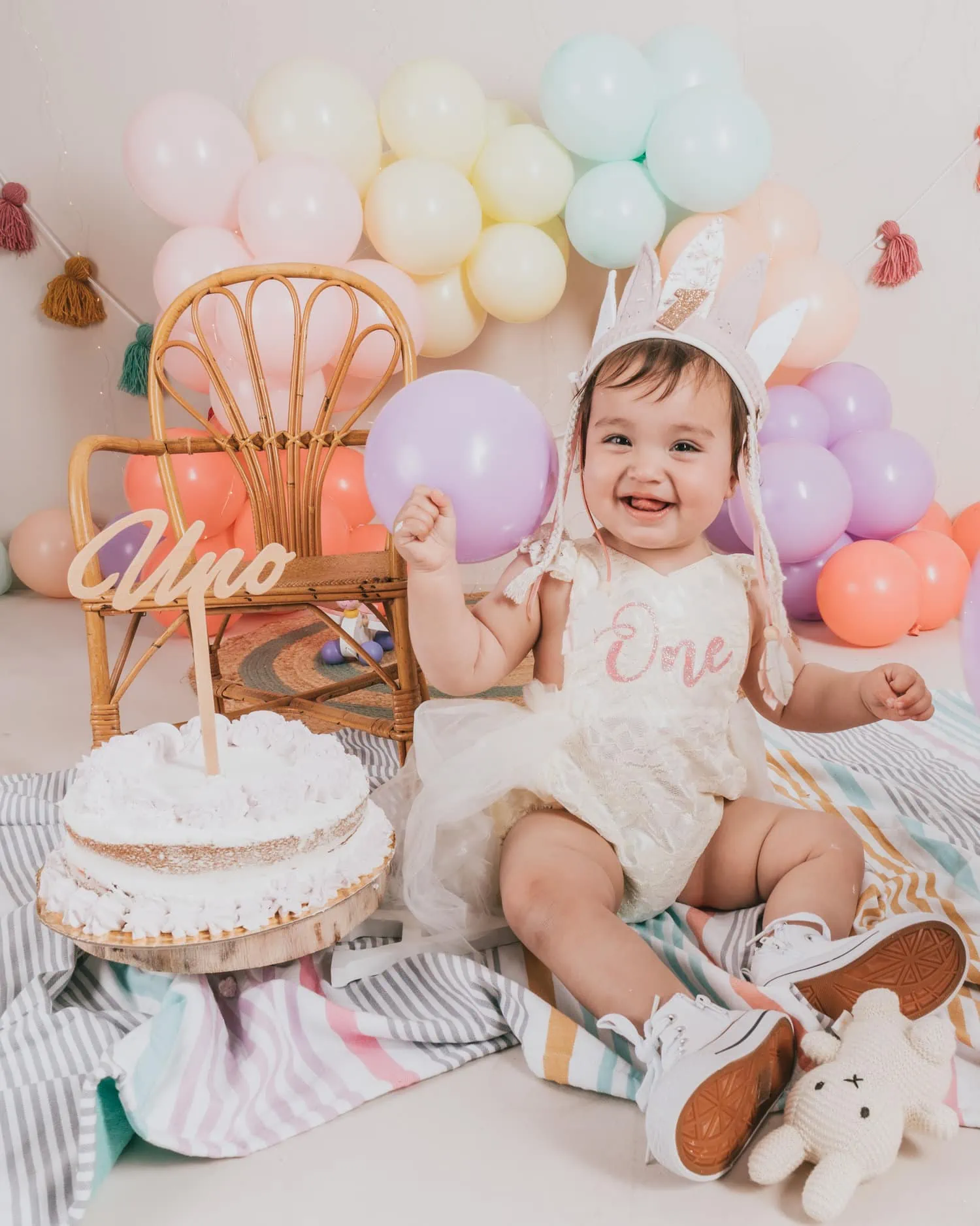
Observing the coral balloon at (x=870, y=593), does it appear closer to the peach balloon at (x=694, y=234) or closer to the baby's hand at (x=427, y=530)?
the peach balloon at (x=694, y=234)

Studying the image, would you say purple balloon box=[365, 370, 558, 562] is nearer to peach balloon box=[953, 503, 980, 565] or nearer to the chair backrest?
the chair backrest

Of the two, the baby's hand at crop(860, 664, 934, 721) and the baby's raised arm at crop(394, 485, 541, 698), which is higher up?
the baby's raised arm at crop(394, 485, 541, 698)

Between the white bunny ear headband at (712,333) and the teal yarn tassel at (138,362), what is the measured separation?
2.37 meters

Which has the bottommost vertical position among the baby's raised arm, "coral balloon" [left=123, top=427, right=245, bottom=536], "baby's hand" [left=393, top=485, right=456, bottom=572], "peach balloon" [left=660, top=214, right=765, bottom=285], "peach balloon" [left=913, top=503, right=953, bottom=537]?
"peach balloon" [left=913, top=503, right=953, bottom=537]

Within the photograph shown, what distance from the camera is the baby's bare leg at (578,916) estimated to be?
101cm

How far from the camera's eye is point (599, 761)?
1.24 metres

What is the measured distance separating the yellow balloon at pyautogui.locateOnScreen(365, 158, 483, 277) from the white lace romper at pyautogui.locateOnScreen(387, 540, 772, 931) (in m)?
1.61

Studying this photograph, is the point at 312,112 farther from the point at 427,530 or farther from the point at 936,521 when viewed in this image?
the point at 936,521

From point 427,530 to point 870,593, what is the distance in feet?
5.63

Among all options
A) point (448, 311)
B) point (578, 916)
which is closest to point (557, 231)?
point (448, 311)

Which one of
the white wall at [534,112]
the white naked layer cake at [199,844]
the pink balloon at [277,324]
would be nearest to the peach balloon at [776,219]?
the white wall at [534,112]

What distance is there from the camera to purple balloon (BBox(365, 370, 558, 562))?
1.18 meters

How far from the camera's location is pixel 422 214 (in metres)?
2.58

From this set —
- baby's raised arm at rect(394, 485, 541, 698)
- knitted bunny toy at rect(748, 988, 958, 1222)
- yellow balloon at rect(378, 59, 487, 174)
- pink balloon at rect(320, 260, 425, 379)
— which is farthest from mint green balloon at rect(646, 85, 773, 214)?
knitted bunny toy at rect(748, 988, 958, 1222)
